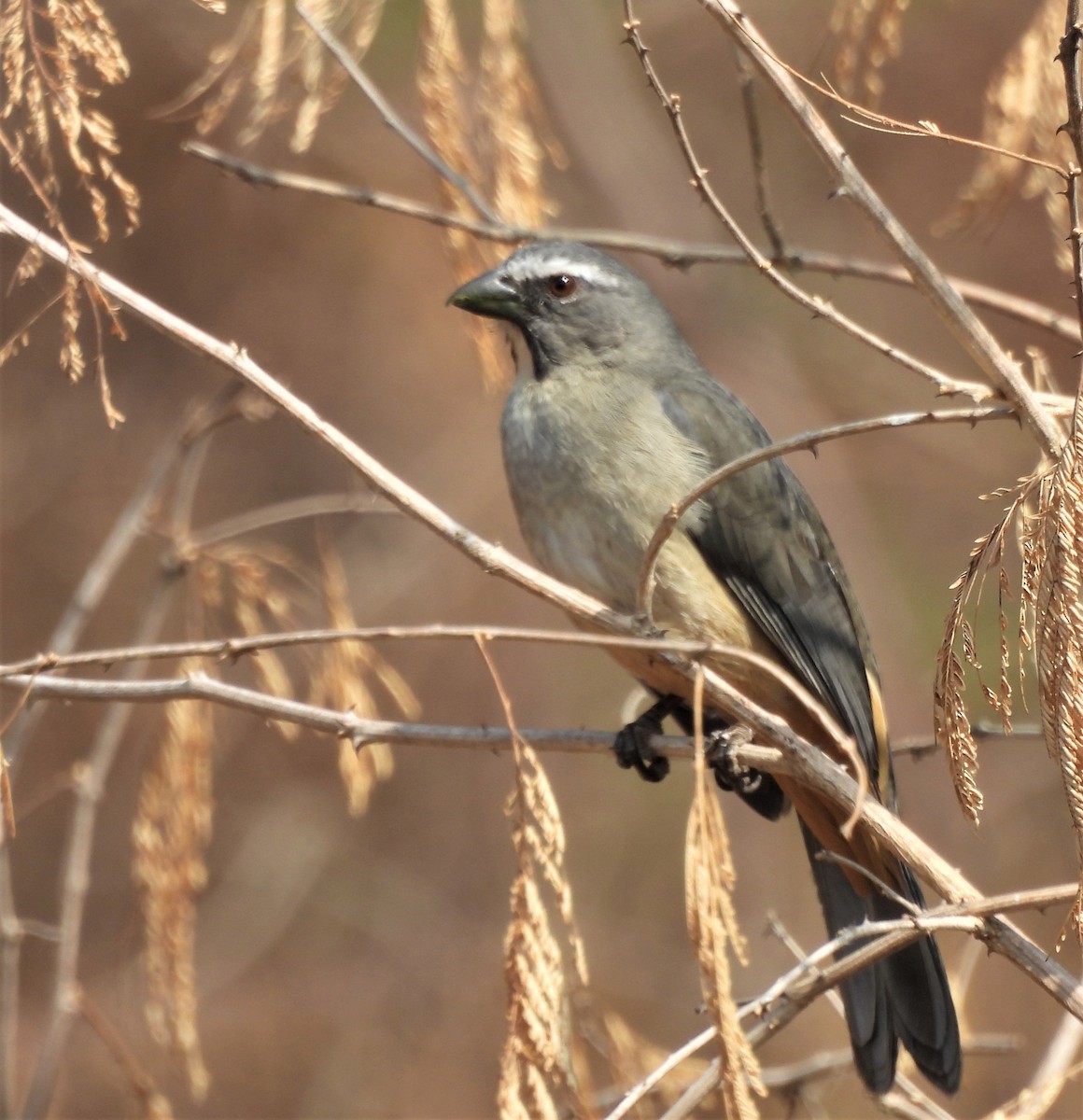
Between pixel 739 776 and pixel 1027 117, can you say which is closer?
pixel 1027 117

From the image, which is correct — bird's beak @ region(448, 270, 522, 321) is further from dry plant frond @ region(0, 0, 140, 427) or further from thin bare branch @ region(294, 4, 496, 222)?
dry plant frond @ region(0, 0, 140, 427)

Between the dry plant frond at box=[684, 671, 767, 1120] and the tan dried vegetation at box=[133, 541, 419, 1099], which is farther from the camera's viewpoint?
the tan dried vegetation at box=[133, 541, 419, 1099]

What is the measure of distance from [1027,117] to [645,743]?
5.83ft

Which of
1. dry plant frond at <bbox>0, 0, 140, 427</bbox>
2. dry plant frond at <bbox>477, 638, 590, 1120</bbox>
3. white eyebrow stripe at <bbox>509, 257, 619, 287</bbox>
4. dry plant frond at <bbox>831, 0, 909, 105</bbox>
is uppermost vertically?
dry plant frond at <bbox>831, 0, 909, 105</bbox>

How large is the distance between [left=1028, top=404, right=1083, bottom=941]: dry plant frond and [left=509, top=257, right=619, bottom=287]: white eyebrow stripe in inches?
91.8

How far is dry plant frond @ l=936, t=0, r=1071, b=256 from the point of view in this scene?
330 cm

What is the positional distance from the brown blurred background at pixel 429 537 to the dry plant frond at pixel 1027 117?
4139 mm

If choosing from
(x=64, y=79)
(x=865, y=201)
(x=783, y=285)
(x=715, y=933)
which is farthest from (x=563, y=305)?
(x=715, y=933)

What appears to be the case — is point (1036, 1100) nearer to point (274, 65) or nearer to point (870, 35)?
point (870, 35)

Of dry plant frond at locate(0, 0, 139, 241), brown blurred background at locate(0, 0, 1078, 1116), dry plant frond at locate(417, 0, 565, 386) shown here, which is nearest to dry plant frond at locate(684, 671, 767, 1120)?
dry plant frond at locate(0, 0, 139, 241)

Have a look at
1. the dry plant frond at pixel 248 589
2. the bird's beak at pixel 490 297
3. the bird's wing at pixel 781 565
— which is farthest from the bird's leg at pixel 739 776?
the bird's beak at pixel 490 297

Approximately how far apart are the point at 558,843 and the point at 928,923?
23.1 inches

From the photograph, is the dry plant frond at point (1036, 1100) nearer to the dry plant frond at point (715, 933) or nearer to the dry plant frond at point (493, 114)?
the dry plant frond at point (715, 933)

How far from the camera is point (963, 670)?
210cm
